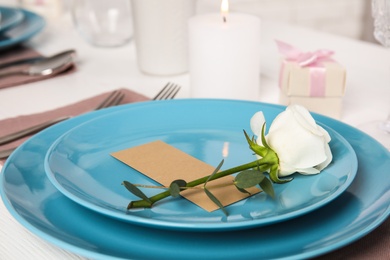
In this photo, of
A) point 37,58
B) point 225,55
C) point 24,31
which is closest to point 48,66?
point 37,58

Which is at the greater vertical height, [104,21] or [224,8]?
[224,8]

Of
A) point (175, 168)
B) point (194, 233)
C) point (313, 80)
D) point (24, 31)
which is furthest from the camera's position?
point (24, 31)

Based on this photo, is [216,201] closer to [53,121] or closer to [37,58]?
[53,121]

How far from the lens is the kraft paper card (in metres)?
0.47

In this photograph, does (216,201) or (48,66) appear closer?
(216,201)

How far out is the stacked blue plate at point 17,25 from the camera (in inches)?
39.6

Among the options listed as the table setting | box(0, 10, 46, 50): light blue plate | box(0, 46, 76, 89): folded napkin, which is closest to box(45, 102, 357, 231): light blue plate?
the table setting

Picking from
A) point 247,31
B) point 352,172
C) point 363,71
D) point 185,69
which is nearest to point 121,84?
Answer: point 185,69

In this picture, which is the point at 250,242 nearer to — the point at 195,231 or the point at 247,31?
the point at 195,231

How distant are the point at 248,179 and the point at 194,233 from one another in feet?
0.20

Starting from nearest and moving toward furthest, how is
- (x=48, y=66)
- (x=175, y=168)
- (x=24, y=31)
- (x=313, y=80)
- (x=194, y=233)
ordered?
(x=194, y=233), (x=175, y=168), (x=313, y=80), (x=48, y=66), (x=24, y=31)

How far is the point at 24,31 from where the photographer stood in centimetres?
106

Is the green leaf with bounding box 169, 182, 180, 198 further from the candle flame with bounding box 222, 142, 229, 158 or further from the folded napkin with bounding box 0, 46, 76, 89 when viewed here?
the folded napkin with bounding box 0, 46, 76, 89

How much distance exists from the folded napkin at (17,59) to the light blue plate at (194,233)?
0.39 metres
